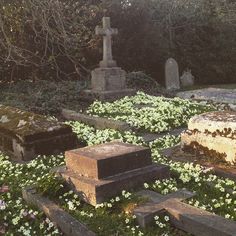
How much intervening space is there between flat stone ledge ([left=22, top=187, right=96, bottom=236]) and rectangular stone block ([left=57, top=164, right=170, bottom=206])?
414 millimetres

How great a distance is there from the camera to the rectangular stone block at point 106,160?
5.30m

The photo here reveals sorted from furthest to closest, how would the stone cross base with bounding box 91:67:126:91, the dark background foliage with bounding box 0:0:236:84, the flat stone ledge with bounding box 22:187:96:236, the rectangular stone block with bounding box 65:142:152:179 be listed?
the dark background foliage with bounding box 0:0:236:84
the stone cross base with bounding box 91:67:126:91
the rectangular stone block with bounding box 65:142:152:179
the flat stone ledge with bounding box 22:187:96:236

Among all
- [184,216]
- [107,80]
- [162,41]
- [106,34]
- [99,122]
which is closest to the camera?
[184,216]

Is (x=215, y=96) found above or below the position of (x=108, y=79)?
below

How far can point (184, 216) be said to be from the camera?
14.7 feet

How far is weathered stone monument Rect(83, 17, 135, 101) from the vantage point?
14148 millimetres

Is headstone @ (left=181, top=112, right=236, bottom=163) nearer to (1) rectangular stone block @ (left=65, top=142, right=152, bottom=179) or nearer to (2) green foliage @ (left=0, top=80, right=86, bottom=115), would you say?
(1) rectangular stone block @ (left=65, top=142, right=152, bottom=179)

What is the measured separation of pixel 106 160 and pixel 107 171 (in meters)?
0.16

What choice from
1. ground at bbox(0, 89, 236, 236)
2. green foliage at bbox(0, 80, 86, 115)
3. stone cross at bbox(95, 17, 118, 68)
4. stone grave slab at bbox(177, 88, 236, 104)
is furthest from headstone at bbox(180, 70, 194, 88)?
ground at bbox(0, 89, 236, 236)

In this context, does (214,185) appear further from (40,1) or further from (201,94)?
(201,94)

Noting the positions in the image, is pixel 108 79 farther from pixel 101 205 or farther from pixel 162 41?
pixel 101 205

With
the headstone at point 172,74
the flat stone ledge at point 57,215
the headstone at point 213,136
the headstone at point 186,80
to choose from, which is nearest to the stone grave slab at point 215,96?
the headstone at point 172,74

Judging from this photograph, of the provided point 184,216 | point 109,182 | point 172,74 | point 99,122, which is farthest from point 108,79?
point 184,216

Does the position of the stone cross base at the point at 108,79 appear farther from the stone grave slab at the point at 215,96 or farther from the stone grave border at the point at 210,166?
the stone grave border at the point at 210,166
